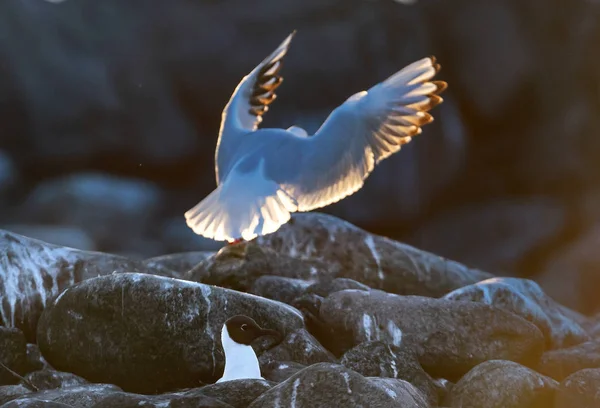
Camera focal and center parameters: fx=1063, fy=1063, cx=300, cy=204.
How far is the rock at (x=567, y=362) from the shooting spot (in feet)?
19.8

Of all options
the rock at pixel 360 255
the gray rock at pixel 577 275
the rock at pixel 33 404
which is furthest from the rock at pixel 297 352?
the gray rock at pixel 577 275

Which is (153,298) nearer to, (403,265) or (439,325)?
(439,325)

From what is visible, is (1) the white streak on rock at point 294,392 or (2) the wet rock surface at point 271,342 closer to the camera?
(1) the white streak on rock at point 294,392

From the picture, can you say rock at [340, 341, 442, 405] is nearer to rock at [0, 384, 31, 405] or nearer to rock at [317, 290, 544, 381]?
rock at [317, 290, 544, 381]

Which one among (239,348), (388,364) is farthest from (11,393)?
(388,364)

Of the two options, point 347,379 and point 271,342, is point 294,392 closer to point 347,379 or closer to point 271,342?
point 347,379

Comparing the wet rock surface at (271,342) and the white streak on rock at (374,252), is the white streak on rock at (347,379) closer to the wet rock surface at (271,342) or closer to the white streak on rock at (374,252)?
the wet rock surface at (271,342)

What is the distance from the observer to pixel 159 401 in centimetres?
416

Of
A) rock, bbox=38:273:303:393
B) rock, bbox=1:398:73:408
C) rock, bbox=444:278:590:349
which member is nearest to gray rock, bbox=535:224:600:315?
rock, bbox=444:278:590:349

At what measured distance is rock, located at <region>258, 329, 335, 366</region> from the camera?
5.58 meters

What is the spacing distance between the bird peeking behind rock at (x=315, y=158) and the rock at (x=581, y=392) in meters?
1.85

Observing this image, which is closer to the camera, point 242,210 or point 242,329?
point 242,329

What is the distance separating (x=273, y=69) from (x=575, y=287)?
7.60 metres

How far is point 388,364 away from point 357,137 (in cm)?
163
